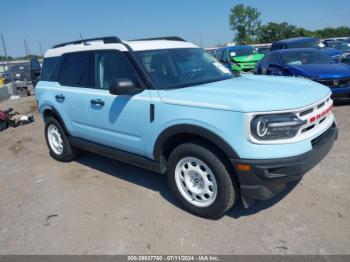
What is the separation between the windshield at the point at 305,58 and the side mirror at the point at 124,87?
587cm

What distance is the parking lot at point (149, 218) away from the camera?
10.4 ft

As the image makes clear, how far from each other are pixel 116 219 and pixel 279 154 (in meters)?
1.95

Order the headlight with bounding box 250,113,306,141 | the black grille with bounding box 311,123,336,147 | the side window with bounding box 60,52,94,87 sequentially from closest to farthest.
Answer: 1. the headlight with bounding box 250,113,306,141
2. the black grille with bounding box 311,123,336,147
3. the side window with bounding box 60,52,94,87

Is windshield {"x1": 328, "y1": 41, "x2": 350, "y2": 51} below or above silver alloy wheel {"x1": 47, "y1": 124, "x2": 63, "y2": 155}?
above

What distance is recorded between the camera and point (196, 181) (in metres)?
3.62

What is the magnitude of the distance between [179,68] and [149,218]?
73.8 inches

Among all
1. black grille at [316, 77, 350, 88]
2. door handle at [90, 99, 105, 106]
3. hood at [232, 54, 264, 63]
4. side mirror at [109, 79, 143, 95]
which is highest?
side mirror at [109, 79, 143, 95]

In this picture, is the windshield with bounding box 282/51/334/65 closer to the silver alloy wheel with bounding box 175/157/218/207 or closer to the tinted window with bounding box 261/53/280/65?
the tinted window with bounding box 261/53/280/65

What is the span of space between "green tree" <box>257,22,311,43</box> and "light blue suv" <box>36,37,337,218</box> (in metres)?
61.9

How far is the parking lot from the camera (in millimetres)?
3162

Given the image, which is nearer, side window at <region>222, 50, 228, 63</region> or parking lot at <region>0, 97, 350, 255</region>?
parking lot at <region>0, 97, 350, 255</region>

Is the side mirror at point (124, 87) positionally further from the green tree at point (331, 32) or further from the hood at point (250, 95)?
the green tree at point (331, 32)

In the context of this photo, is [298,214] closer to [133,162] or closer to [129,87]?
[133,162]

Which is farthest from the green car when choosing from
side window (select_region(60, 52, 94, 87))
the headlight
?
the headlight
